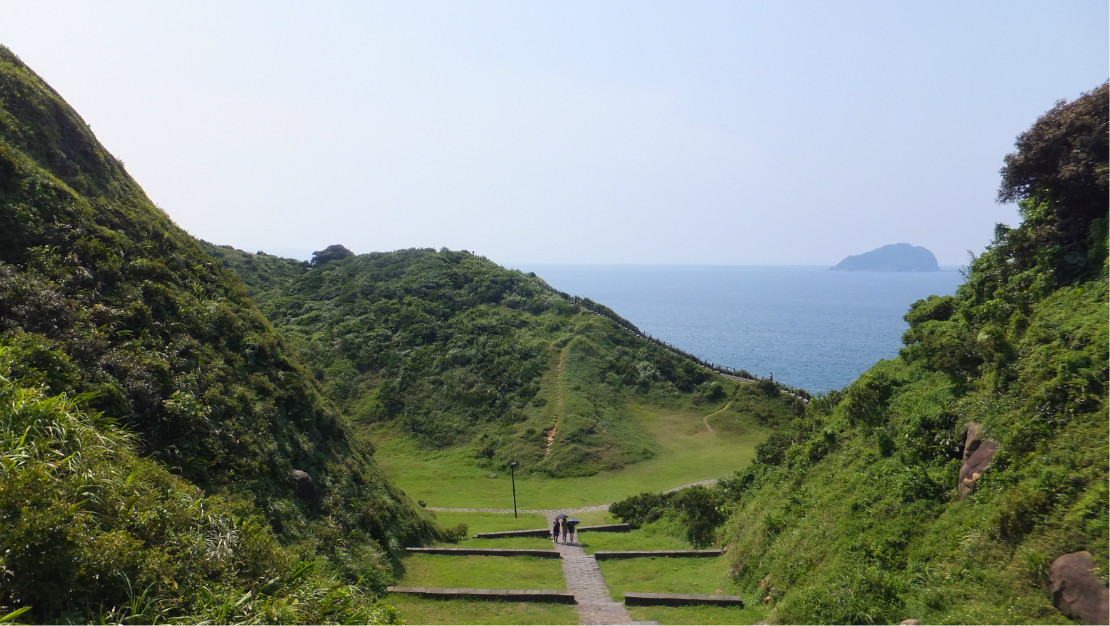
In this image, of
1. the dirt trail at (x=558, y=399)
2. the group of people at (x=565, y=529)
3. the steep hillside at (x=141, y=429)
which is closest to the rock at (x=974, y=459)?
the steep hillside at (x=141, y=429)

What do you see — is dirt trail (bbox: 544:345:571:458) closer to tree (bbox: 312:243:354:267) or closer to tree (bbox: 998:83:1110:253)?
tree (bbox: 998:83:1110:253)

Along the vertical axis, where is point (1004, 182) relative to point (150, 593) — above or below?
above

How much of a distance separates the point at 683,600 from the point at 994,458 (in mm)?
7608

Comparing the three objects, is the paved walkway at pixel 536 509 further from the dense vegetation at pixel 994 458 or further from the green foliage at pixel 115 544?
the green foliage at pixel 115 544

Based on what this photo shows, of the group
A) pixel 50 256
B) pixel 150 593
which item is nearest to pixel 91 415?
pixel 150 593

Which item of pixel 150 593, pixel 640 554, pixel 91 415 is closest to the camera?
pixel 150 593

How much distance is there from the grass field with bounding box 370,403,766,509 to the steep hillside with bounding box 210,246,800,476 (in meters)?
1.17

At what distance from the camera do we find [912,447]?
14.3 m

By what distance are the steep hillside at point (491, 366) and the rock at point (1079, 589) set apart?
3072 cm

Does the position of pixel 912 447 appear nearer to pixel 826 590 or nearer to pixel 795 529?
pixel 795 529

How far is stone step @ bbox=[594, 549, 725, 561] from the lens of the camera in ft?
62.7

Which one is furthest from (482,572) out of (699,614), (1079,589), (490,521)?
(1079,589)

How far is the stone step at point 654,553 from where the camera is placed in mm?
19125

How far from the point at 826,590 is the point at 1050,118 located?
44.2 feet
